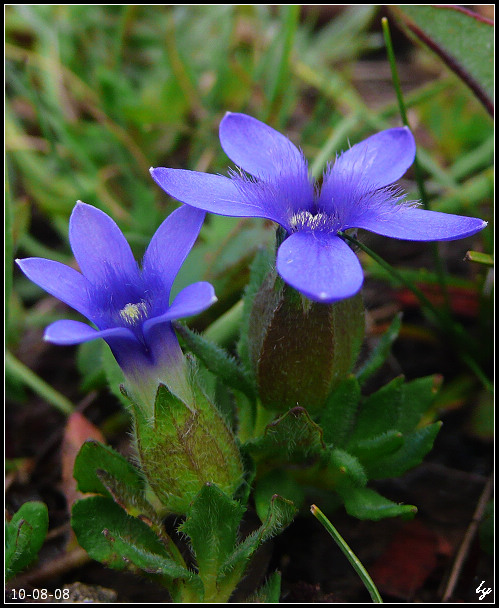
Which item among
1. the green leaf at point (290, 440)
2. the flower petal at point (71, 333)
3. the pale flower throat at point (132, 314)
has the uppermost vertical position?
the pale flower throat at point (132, 314)

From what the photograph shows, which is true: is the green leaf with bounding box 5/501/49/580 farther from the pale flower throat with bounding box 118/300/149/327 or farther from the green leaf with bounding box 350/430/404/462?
the green leaf with bounding box 350/430/404/462

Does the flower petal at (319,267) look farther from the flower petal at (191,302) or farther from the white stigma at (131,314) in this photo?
the white stigma at (131,314)

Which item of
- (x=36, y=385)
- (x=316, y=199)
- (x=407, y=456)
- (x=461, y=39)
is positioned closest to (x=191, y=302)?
(x=316, y=199)

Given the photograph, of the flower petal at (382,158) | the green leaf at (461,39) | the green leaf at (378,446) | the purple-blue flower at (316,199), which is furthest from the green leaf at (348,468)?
the green leaf at (461,39)

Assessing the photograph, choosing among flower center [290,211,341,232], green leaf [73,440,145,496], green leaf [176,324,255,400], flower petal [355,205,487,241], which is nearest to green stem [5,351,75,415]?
green leaf [73,440,145,496]

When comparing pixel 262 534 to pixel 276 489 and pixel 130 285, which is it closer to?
pixel 276 489

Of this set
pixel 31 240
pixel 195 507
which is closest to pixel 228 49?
pixel 31 240
